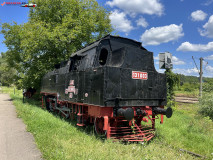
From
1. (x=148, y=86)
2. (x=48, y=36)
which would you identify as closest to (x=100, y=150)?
(x=148, y=86)

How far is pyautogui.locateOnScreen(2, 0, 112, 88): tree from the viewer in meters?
13.2

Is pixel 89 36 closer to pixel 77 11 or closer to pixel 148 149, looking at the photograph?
pixel 77 11

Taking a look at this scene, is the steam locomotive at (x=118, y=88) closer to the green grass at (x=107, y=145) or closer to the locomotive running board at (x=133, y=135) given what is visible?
the locomotive running board at (x=133, y=135)

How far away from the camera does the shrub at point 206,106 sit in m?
10.3

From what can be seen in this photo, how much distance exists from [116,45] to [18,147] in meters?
4.28

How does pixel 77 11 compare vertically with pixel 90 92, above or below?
above

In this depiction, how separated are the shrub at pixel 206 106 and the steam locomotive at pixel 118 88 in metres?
5.97

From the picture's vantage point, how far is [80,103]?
6.02 meters

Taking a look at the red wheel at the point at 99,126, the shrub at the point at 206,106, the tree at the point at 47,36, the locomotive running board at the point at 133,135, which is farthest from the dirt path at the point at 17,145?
the shrub at the point at 206,106

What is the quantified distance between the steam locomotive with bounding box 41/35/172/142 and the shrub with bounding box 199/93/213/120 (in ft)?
19.6

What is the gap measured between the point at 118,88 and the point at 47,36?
392 inches

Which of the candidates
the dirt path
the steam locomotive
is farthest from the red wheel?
the dirt path

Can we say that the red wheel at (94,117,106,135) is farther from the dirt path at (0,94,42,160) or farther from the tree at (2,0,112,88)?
the tree at (2,0,112,88)

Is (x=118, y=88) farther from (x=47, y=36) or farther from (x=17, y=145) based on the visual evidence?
(x=47, y=36)
